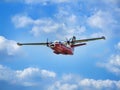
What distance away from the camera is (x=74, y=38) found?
605 ft

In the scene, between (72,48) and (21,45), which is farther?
(21,45)

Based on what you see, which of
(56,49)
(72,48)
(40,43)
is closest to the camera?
(56,49)

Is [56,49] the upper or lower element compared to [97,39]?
lower

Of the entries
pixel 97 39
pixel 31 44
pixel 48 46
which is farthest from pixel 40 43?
pixel 97 39

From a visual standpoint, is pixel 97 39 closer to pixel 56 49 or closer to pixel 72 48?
pixel 72 48

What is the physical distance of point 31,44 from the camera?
18925cm

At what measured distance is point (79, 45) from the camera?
18050 centimetres

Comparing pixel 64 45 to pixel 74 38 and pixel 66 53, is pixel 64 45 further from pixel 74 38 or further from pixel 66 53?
pixel 74 38

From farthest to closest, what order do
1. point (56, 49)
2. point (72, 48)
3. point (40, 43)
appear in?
point (40, 43) → point (72, 48) → point (56, 49)

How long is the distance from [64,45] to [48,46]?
7944mm

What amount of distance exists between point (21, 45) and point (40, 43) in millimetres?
11134

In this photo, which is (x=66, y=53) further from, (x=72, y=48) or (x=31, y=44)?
(x=31, y=44)

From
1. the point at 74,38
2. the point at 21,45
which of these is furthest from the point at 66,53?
the point at 21,45

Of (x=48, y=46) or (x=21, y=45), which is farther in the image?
(x=21, y=45)
